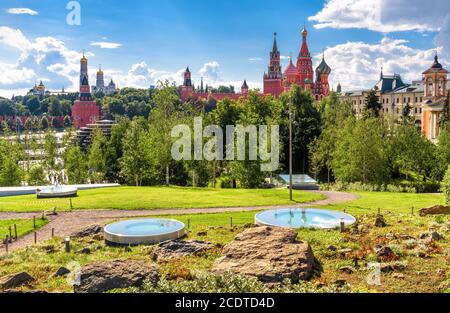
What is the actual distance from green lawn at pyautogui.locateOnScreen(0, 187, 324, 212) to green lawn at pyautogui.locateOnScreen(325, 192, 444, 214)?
3414 mm

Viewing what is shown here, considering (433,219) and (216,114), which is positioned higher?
(216,114)

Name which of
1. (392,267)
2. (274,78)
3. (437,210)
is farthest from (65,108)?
(392,267)

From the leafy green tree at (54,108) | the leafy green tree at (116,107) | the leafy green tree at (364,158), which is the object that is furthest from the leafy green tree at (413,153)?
the leafy green tree at (54,108)

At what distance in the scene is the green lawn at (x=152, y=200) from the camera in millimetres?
27688

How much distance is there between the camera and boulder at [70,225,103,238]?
65.7 feet

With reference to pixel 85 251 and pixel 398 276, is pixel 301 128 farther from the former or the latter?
pixel 398 276

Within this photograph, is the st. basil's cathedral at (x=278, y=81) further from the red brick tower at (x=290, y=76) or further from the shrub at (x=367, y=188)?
the shrub at (x=367, y=188)

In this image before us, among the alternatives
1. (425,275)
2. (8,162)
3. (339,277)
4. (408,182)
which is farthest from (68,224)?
(408,182)

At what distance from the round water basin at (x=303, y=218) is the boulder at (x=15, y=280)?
10.8m

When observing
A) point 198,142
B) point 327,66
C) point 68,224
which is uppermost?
point 327,66
